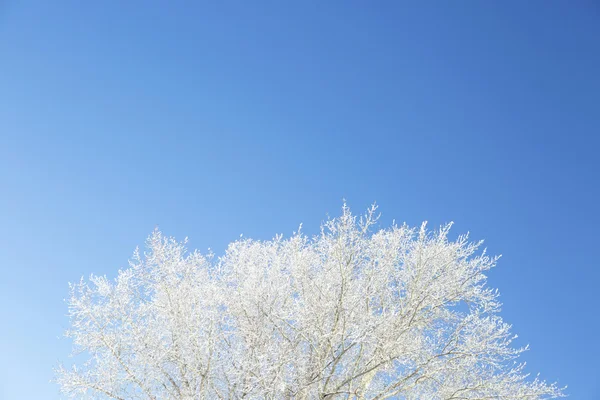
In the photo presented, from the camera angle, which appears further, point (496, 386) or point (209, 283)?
point (209, 283)

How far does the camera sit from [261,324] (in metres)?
12.0

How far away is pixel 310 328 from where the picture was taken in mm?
11195

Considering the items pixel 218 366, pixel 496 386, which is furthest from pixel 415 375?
pixel 218 366

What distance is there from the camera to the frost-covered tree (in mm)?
11156

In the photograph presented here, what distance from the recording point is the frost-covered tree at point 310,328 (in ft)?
36.6

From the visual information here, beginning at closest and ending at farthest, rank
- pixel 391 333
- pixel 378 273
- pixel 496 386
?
pixel 391 333, pixel 496 386, pixel 378 273

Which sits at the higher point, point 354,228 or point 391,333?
point 354,228

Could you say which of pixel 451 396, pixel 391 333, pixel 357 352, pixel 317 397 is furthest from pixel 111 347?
pixel 451 396

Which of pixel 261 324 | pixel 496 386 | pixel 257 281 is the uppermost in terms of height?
pixel 257 281

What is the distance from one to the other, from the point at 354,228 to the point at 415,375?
3.93 m

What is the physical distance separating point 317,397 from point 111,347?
5.32 m

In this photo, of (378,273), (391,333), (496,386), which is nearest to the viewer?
(391,333)

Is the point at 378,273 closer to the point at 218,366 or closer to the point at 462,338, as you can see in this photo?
the point at 462,338

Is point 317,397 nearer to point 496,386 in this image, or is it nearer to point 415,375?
point 415,375
